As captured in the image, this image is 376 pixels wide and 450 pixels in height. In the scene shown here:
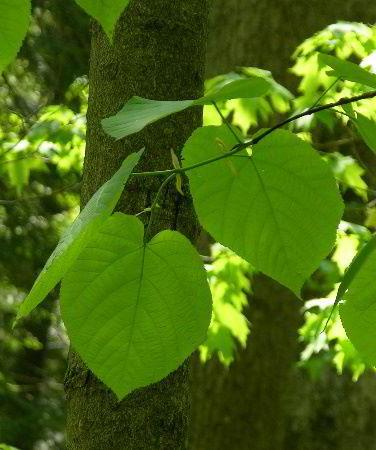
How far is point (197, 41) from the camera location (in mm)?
1024

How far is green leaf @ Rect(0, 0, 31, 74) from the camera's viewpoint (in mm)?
394

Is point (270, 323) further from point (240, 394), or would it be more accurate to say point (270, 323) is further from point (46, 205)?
point (46, 205)

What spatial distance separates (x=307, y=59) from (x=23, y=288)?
2.97m

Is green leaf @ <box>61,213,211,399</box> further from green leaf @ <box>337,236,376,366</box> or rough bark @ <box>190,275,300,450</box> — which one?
rough bark @ <box>190,275,300,450</box>

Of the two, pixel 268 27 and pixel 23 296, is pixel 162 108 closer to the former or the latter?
pixel 268 27

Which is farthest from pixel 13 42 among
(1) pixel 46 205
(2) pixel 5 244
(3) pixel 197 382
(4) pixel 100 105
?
(1) pixel 46 205

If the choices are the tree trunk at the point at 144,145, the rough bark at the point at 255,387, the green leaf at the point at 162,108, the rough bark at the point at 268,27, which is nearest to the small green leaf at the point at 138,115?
the green leaf at the point at 162,108

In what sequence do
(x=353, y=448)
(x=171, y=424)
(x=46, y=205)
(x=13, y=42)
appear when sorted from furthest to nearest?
(x=46, y=205), (x=353, y=448), (x=171, y=424), (x=13, y=42)

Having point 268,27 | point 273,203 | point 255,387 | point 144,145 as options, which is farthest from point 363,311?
point 268,27

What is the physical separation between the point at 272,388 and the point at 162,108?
351cm

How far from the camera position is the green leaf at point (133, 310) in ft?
1.49

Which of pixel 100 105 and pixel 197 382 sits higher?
pixel 100 105

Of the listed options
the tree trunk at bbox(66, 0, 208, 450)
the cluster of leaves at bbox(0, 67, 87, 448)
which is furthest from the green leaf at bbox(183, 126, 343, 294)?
the cluster of leaves at bbox(0, 67, 87, 448)

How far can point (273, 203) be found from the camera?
19.4 inches
